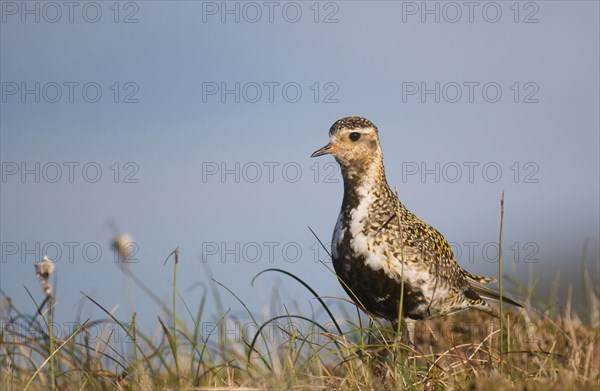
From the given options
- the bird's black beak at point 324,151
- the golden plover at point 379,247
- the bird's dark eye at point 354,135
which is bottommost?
the golden plover at point 379,247

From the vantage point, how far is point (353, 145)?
299 inches

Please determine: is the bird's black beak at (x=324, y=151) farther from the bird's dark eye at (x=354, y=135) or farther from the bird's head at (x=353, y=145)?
the bird's dark eye at (x=354, y=135)

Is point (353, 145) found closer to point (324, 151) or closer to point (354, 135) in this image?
point (354, 135)

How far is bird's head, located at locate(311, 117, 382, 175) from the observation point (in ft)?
24.8

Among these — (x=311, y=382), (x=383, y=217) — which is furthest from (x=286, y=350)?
(x=383, y=217)

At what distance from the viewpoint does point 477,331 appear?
9.58 m

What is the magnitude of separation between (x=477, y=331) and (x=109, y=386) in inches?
219

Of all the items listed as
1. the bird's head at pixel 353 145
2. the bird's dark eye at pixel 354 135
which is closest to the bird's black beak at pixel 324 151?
the bird's head at pixel 353 145

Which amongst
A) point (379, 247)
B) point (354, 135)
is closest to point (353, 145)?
point (354, 135)

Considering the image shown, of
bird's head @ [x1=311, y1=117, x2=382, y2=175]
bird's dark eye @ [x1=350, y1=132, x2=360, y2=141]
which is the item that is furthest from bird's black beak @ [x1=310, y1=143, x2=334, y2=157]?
bird's dark eye @ [x1=350, y1=132, x2=360, y2=141]

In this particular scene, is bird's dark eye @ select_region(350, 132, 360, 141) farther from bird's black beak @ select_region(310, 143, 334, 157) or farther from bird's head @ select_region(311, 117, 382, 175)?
bird's black beak @ select_region(310, 143, 334, 157)

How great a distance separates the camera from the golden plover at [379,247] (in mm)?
6980

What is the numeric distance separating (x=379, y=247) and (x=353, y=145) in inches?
50.0

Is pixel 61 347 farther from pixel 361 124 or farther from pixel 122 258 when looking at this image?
pixel 361 124
